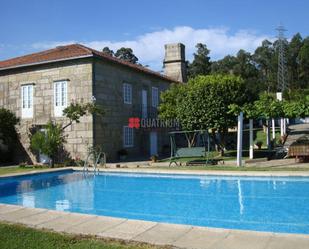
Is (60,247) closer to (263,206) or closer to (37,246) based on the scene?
(37,246)

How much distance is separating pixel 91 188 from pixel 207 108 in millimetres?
9413

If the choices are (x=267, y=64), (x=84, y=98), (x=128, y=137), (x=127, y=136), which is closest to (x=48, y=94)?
(x=84, y=98)

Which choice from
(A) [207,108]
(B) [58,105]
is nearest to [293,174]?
(A) [207,108]

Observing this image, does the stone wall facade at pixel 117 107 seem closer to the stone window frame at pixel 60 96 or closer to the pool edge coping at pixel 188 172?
the stone window frame at pixel 60 96

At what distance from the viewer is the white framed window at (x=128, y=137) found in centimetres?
2506

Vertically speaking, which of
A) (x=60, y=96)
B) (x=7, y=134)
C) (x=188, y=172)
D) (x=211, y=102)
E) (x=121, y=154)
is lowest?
(x=188, y=172)

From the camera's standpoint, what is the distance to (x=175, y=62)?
121 ft

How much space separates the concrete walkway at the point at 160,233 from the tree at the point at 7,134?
55.8 feet

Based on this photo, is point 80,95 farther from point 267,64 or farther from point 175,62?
point 267,64

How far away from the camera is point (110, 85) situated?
23594mm

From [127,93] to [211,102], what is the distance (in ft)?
21.8

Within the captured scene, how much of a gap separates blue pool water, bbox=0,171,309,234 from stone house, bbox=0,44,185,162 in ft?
17.3

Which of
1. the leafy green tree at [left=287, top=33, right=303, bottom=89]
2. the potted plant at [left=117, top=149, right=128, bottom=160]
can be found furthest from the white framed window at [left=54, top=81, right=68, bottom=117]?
the leafy green tree at [left=287, top=33, right=303, bottom=89]

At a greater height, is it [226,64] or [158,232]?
[226,64]
